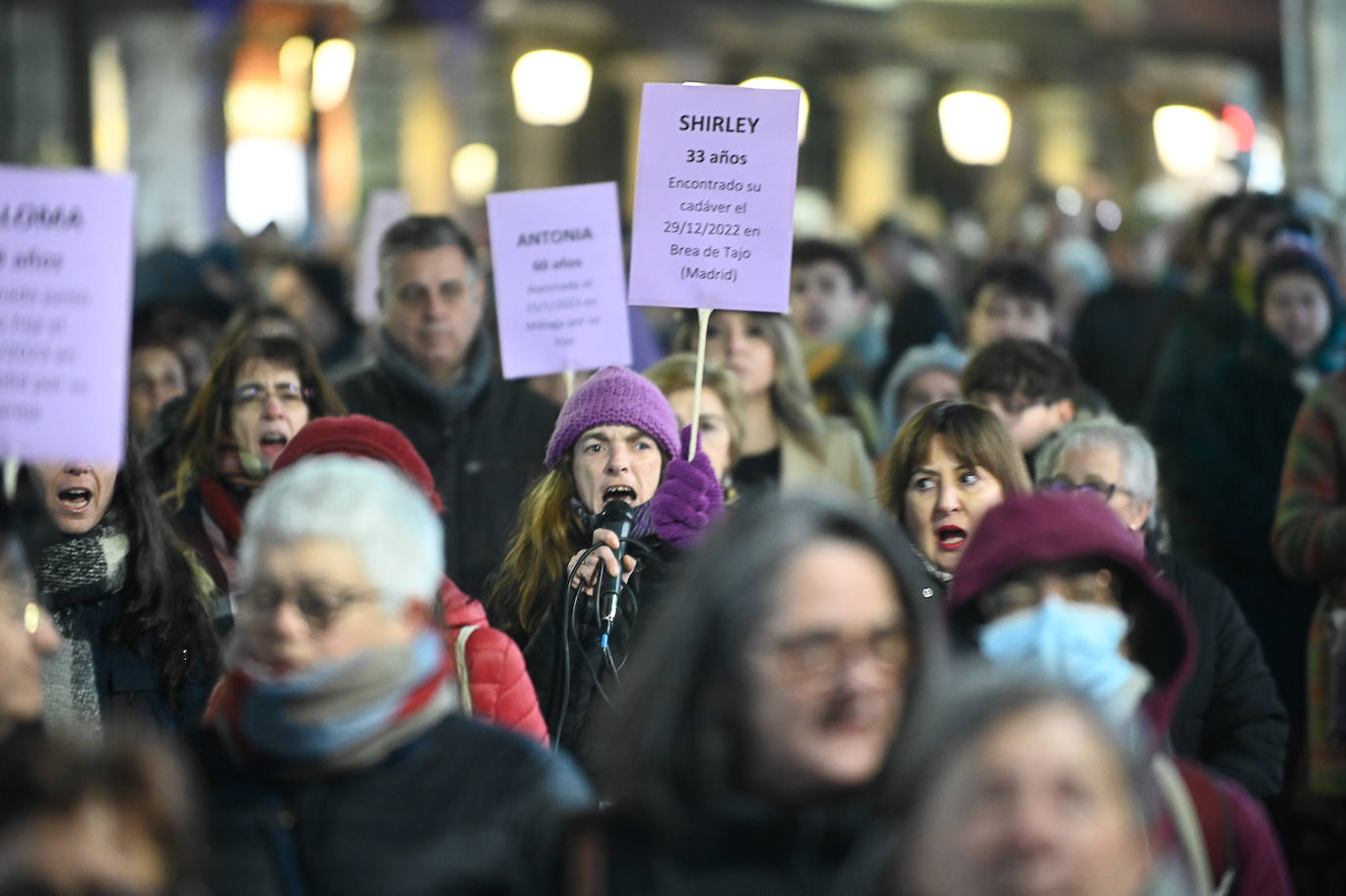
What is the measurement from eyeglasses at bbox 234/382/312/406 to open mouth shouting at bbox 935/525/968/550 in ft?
7.33

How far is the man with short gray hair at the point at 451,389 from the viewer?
284 inches

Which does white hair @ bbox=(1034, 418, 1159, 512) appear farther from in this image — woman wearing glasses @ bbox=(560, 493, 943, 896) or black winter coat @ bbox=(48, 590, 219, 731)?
woman wearing glasses @ bbox=(560, 493, 943, 896)

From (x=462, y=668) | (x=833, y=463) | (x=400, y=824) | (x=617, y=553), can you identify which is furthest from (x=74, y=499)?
(x=833, y=463)

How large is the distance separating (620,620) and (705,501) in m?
0.40

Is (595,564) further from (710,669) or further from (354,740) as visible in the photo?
(710,669)

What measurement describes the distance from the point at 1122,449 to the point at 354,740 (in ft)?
10.4

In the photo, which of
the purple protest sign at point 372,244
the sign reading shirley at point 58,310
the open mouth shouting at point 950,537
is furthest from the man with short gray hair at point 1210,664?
the purple protest sign at point 372,244

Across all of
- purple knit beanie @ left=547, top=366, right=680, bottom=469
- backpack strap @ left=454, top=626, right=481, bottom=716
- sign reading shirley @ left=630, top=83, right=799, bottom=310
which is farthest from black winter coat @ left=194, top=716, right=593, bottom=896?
sign reading shirley @ left=630, top=83, right=799, bottom=310

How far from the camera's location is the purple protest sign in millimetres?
9266

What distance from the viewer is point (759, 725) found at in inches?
119

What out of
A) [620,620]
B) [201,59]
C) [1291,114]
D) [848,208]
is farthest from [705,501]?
[848,208]

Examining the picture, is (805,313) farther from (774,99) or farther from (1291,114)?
(1291,114)

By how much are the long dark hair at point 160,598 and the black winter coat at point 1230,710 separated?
2343 millimetres

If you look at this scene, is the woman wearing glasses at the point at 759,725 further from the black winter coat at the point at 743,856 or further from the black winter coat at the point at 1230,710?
the black winter coat at the point at 1230,710
